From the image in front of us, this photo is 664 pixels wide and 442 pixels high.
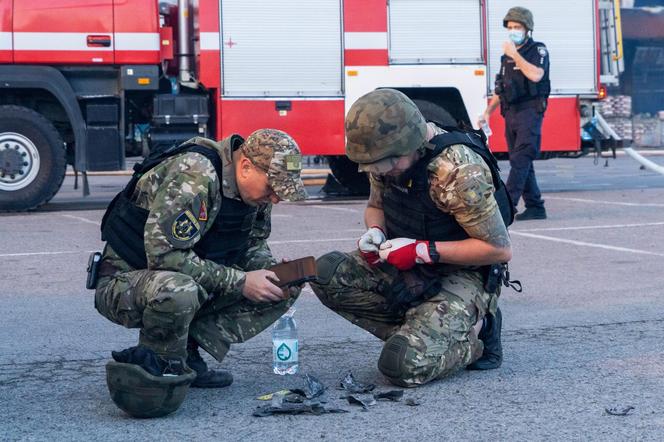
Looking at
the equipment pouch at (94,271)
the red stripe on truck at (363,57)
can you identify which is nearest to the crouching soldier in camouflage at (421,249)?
the equipment pouch at (94,271)

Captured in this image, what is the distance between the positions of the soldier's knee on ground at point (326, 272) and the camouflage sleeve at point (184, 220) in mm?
641

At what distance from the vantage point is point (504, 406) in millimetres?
4430

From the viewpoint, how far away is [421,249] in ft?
15.7

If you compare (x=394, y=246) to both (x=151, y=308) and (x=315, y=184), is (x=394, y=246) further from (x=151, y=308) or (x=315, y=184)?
(x=315, y=184)

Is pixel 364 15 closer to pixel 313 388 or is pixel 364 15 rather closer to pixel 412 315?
pixel 412 315

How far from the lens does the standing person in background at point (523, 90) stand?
10.6 meters

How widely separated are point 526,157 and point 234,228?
6.26 metres

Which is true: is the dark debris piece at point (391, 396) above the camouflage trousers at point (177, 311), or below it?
below

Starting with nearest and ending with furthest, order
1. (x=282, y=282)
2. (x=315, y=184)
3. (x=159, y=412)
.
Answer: (x=159, y=412), (x=282, y=282), (x=315, y=184)

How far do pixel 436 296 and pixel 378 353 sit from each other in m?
0.64

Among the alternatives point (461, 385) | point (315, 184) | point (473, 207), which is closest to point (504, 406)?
point (461, 385)

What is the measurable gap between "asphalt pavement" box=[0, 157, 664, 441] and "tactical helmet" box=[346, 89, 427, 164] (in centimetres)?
96

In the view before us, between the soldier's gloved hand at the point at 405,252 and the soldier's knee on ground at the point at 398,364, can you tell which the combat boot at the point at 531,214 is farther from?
the soldier's knee on ground at the point at 398,364

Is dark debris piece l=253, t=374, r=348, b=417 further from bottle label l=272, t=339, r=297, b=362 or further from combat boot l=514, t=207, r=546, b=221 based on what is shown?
combat boot l=514, t=207, r=546, b=221
